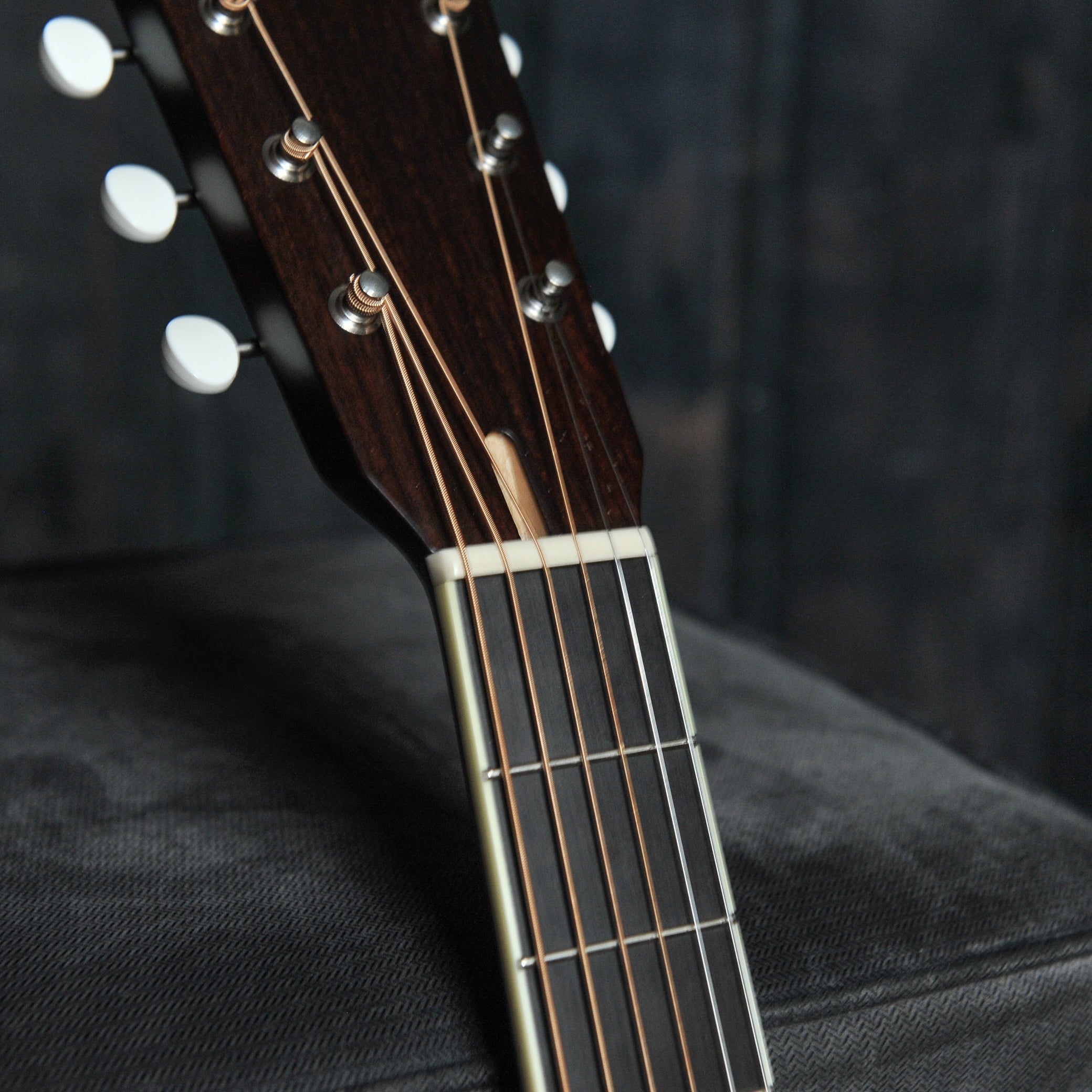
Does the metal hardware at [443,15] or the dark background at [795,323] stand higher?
the dark background at [795,323]

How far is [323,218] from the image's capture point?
438 mm

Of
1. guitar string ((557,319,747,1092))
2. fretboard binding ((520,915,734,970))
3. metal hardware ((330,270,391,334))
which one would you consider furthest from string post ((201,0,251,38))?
A: fretboard binding ((520,915,734,970))

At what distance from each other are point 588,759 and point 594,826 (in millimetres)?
22

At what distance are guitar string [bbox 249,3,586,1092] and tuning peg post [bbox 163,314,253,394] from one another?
6cm

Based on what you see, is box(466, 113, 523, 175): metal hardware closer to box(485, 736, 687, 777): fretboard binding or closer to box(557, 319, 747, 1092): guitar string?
box(557, 319, 747, 1092): guitar string

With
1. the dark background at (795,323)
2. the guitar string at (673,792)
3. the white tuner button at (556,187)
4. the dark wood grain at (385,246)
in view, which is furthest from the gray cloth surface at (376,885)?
the dark background at (795,323)

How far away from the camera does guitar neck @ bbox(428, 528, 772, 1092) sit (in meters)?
0.37

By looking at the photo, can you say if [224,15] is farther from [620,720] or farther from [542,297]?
[620,720]

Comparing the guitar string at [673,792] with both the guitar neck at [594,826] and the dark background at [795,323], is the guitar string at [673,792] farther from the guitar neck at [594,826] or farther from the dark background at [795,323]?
the dark background at [795,323]

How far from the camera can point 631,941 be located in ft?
1.26

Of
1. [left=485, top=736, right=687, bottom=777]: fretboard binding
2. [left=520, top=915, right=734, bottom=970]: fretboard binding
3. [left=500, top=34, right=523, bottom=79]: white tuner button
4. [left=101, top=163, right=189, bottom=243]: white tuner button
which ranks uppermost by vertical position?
[left=500, top=34, right=523, bottom=79]: white tuner button

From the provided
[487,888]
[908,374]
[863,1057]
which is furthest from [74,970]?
[908,374]

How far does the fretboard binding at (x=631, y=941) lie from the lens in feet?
1.21

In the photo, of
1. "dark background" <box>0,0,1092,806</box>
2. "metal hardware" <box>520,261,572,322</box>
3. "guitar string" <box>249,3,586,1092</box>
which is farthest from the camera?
"dark background" <box>0,0,1092,806</box>
